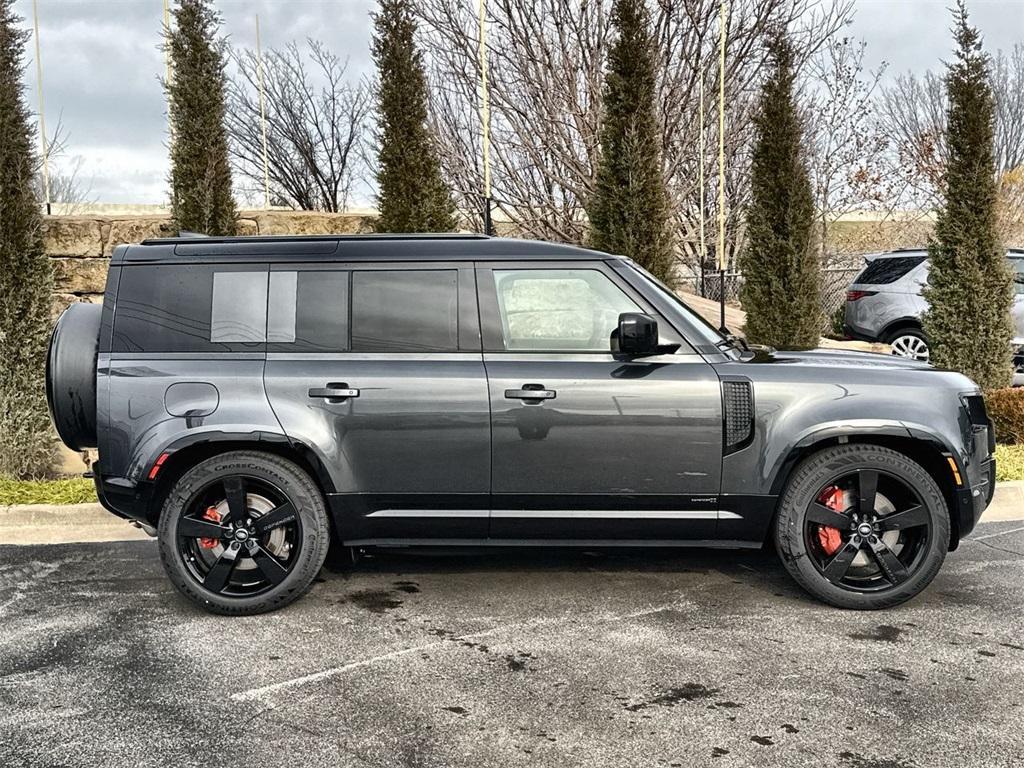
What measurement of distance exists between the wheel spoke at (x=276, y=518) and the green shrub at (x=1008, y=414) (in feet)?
24.9

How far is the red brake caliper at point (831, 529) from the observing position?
4812 millimetres

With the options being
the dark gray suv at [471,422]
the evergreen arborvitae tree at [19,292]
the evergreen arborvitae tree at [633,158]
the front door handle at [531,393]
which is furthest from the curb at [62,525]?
the evergreen arborvitae tree at [633,158]

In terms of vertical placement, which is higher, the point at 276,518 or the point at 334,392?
the point at 334,392

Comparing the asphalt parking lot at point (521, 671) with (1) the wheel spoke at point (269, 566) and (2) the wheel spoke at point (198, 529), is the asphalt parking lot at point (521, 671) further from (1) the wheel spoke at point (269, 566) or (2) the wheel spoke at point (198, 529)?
(2) the wheel spoke at point (198, 529)

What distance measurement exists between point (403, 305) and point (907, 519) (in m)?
2.77

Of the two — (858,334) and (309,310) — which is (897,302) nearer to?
(858,334)

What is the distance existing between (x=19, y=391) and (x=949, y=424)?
7640mm

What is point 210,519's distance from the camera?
15.9ft

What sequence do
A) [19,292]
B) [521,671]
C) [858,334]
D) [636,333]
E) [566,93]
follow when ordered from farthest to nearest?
[566,93] → [858,334] → [19,292] → [636,333] → [521,671]

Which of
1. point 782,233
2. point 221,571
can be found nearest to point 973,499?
point 221,571

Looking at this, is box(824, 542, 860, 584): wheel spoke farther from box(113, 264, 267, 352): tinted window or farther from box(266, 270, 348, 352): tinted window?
box(113, 264, 267, 352): tinted window

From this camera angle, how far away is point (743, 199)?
19.4 meters

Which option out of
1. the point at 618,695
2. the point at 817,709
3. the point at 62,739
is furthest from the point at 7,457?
the point at 817,709

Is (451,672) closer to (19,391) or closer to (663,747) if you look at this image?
(663,747)
